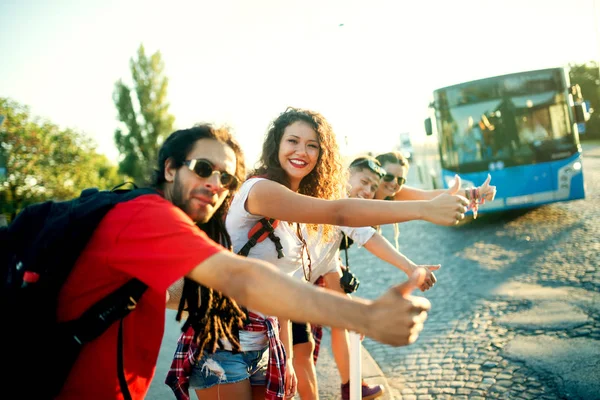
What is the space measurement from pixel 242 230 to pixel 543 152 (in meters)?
10.8

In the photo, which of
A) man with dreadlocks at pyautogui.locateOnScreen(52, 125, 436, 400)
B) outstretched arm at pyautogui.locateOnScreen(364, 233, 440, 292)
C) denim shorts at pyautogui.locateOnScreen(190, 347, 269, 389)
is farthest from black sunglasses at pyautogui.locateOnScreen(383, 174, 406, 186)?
man with dreadlocks at pyautogui.locateOnScreen(52, 125, 436, 400)

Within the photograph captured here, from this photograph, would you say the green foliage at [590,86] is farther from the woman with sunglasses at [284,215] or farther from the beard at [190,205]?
the beard at [190,205]

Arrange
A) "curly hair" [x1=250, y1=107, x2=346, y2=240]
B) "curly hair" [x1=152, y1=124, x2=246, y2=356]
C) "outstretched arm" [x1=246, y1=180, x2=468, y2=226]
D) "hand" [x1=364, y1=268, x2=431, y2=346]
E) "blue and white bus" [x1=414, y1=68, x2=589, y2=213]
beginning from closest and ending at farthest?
"hand" [x1=364, y1=268, x2=431, y2=346] → "curly hair" [x1=152, y1=124, x2=246, y2=356] → "outstretched arm" [x1=246, y1=180, x2=468, y2=226] → "curly hair" [x1=250, y1=107, x2=346, y2=240] → "blue and white bus" [x1=414, y1=68, x2=589, y2=213]

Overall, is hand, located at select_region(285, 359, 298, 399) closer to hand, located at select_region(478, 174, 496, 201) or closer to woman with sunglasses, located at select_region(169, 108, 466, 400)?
woman with sunglasses, located at select_region(169, 108, 466, 400)

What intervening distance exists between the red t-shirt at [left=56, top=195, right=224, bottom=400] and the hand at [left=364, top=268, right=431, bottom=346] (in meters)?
0.48

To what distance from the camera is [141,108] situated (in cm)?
4975

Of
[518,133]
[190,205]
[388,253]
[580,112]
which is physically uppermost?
[190,205]

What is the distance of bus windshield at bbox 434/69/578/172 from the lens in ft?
37.5

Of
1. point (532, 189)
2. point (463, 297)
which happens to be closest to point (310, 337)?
point (463, 297)

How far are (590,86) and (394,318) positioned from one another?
51641mm

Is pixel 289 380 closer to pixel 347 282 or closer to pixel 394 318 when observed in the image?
pixel 347 282

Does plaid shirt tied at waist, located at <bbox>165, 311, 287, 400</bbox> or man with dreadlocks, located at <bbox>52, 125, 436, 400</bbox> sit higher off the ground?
man with dreadlocks, located at <bbox>52, 125, 436, 400</bbox>

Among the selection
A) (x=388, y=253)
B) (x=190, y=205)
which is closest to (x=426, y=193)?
(x=388, y=253)

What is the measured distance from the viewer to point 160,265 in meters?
1.43
